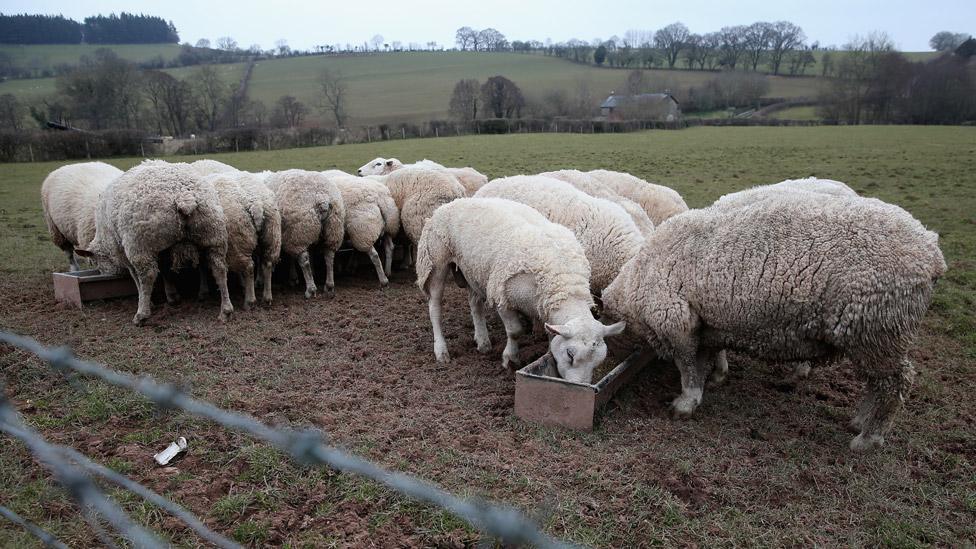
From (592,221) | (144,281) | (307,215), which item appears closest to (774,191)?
(592,221)

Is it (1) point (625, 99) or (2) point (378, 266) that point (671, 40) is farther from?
(2) point (378, 266)

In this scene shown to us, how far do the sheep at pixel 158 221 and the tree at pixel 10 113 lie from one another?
45.3 meters

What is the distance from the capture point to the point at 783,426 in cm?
513

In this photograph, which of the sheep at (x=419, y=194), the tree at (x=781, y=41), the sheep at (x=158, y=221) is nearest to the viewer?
the sheep at (x=158, y=221)

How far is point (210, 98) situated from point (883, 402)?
205 feet

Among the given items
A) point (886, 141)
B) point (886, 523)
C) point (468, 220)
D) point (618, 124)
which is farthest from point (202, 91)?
point (886, 523)

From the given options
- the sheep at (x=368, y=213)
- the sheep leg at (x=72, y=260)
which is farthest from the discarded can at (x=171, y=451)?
the sheep leg at (x=72, y=260)

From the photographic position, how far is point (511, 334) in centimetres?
617

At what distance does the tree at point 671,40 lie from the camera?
303 ft

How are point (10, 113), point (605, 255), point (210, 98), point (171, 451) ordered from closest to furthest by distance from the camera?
point (171, 451)
point (605, 255)
point (10, 113)
point (210, 98)

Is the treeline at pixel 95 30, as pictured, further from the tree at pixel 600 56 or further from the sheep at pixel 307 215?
the tree at pixel 600 56

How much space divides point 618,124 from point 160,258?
141 ft

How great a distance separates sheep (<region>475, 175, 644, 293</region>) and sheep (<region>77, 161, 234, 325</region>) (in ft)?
11.7

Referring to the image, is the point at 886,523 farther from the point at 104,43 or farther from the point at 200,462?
the point at 104,43
